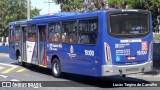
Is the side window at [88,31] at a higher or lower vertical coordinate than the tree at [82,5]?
lower

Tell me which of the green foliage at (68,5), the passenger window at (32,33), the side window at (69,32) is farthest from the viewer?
the green foliage at (68,5)

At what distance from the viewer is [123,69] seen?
1284 cm

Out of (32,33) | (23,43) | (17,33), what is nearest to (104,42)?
(32,33)

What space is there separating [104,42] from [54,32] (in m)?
4.11

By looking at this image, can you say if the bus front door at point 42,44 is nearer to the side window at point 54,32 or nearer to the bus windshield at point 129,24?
the side window at point 54,32

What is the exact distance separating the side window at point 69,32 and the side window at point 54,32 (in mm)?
426

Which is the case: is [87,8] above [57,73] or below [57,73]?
above

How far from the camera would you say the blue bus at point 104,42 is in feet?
41.3

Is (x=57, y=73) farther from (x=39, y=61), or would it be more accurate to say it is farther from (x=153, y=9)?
(x=153, y=9)

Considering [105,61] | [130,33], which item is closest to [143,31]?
[130,33]

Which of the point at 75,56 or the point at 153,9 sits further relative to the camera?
the point at 153,9

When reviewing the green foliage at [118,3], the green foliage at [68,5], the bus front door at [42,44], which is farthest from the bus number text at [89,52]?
the green foliage at [68,5]

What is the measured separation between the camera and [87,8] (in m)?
24.4

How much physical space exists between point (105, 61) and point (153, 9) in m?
6.12
